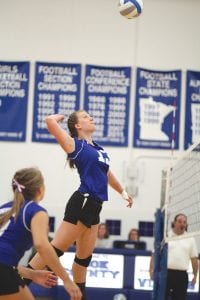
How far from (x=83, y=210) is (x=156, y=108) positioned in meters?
9.57

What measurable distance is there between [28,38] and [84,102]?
2.11m

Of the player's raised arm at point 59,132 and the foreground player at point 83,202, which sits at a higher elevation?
the player's raised arm at point 59,132

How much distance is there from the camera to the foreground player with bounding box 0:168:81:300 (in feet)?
14.2

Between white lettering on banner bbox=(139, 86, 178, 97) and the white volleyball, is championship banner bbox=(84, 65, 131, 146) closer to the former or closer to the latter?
white lettering on banner bbox=(139, 86, 178, 97)

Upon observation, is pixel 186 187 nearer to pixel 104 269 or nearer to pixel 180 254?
pixel 180 254

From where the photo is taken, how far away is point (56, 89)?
15297 mm

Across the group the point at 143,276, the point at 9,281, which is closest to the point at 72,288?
the point at 9,281

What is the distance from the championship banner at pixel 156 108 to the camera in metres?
15.2

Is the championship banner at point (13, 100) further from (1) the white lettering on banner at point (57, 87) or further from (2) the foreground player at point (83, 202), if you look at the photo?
(2) the foreground player at point (83, 202)

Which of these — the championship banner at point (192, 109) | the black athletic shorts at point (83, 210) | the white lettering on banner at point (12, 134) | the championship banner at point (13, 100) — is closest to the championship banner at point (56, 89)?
the championship banner at point (13, 100)

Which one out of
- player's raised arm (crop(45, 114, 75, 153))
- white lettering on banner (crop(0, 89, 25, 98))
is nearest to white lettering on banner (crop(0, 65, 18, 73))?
white lettering on banner (crop(0, 89, 25, 98))

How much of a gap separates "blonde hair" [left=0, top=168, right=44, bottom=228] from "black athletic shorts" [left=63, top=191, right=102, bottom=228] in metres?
1.56

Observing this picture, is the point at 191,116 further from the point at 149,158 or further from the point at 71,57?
the point at 71,57

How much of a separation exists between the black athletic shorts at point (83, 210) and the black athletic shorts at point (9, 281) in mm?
1628
